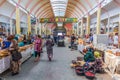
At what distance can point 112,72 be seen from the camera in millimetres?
9844

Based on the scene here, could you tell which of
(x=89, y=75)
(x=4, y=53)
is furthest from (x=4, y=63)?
(x=89, y=75)

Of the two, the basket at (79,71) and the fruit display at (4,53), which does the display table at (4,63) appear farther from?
the basket at (79,71)

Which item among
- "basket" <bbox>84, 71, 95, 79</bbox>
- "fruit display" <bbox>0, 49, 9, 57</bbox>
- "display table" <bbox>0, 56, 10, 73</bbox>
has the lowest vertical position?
"basket" <bbox>84, 71, 95, 79</bbox>

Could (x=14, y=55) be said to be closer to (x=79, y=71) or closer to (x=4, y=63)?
(x=4, y=63)

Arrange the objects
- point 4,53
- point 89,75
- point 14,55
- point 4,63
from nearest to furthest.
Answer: point 89,75, point 4,63, point 14,55, point 4,53

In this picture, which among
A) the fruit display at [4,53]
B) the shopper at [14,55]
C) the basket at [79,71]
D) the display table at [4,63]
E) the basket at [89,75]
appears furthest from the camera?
the shopper at [14,55]

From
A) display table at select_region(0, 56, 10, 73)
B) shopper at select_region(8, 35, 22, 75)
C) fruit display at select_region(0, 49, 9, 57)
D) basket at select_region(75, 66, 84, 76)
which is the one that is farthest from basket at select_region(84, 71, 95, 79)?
fruit display at select_region(0, 49, 9, 57)

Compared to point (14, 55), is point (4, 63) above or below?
below

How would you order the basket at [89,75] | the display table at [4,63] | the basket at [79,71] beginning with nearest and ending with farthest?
1. the basket at [89,75]
2. the display table at [4,63]
3. the basket at [79,71]

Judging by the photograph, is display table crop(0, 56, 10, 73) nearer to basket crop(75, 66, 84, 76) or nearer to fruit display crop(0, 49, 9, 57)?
fruit display crop(0, 49, 9, 57)

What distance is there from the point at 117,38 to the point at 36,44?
7.32 meters

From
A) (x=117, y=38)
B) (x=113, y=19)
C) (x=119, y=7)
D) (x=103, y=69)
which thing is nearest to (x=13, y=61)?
(x=103, y=69)

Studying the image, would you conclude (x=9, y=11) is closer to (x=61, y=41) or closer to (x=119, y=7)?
(x=61, y=41)

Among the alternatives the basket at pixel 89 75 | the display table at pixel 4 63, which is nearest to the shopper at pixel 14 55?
the display table at pixel 4 63
